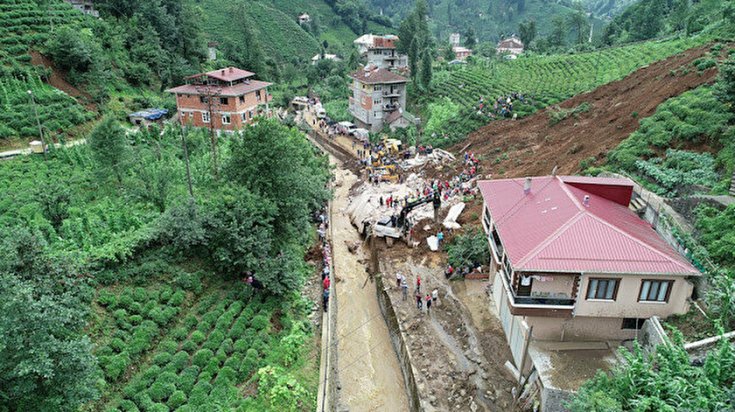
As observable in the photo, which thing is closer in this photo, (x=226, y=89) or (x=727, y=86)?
(x=727, y=86)

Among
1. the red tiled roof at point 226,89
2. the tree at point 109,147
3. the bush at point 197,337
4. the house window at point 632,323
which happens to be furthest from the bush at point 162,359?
the red tiled roof at point 226,89

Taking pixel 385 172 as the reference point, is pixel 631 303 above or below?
above

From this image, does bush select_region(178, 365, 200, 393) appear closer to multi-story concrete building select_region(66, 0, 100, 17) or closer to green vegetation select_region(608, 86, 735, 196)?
green vegetation select_region(608, 86, 735, 196)

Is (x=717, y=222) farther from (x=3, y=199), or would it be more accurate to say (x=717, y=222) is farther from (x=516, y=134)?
(x=3, y=199)

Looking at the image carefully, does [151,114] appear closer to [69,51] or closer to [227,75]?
[227,75]

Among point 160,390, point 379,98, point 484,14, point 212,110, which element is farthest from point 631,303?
point 484,14

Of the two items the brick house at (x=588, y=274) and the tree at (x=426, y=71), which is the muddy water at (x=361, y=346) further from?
the tree at (x=426, y=71)

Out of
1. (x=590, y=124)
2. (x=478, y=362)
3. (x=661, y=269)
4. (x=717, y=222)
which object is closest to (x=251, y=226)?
(x=478, y=362)
